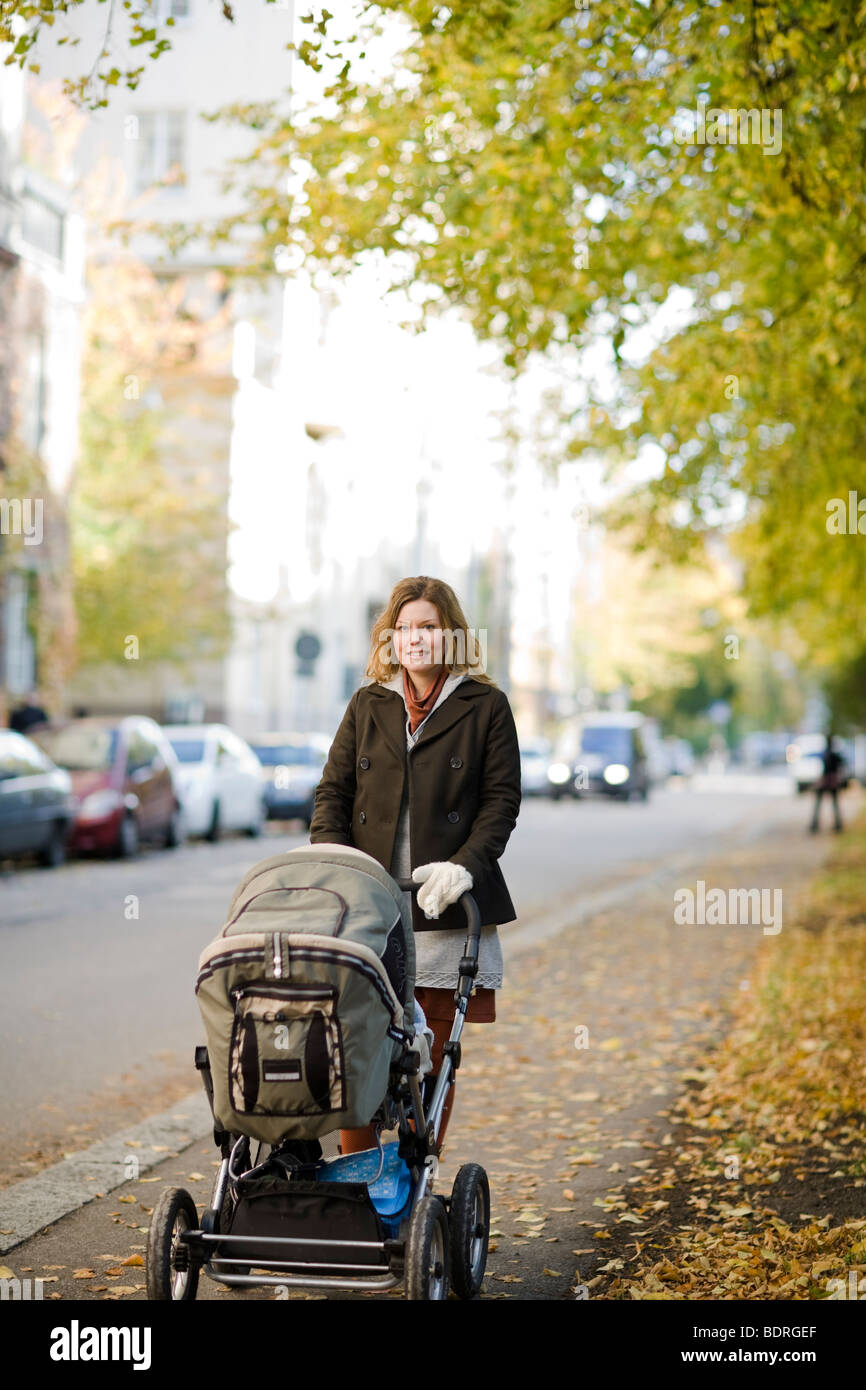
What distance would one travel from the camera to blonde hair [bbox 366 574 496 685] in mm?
4996

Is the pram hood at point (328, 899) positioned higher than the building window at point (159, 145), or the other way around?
the building window at point (159, 145)

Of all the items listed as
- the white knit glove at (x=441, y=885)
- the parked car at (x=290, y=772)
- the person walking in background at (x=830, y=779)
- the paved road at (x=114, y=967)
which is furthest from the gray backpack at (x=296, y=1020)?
the person walking in background at (x=830, y=779)

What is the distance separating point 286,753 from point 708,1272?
24363 mm

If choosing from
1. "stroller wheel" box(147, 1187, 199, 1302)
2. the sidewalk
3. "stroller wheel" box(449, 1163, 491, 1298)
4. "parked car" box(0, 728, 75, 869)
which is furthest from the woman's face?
"parked car" box(0, 728, 75, 869)

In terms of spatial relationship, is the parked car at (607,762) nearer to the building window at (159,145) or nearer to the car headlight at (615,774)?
the car headlight at (615,774)

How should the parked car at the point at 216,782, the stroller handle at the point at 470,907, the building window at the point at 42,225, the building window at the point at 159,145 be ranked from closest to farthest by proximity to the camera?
the stroller handle at the point at 470,907
the parked car at the point at 216,782
the building window at the point at 159,145
the building window at the point at 42,225

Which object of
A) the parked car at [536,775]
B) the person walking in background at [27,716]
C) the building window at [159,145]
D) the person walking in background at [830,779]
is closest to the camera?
the person walking in background at [27,716]

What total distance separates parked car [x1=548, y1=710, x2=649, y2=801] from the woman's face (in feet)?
122

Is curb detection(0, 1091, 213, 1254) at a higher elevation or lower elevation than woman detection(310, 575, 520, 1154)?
lower

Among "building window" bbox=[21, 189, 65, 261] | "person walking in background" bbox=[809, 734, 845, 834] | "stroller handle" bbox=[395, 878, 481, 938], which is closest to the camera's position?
"stroller handle" bbox=[395, 878, 481, 938]

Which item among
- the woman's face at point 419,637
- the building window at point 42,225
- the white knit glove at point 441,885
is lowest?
the white knit glove at point 441,885

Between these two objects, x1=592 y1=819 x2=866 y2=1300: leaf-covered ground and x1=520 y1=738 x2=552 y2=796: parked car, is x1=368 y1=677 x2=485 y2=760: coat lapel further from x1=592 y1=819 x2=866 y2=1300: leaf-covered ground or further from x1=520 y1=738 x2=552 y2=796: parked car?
x1=520 y1=738 x2=552 y2=796: parked car

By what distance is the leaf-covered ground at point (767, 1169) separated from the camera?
488 cm

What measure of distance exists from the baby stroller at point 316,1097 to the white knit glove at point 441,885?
152 mm
